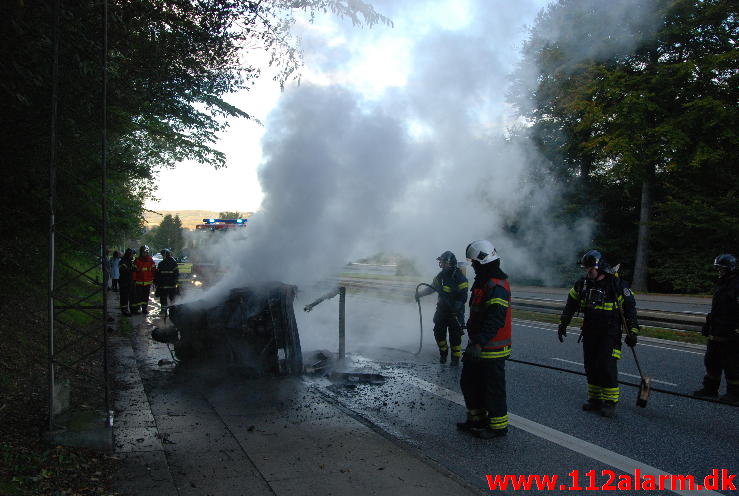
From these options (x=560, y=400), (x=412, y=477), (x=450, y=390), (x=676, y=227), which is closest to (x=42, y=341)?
(x=450, y=390)

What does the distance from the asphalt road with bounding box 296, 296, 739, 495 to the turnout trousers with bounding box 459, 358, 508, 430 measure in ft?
0.70

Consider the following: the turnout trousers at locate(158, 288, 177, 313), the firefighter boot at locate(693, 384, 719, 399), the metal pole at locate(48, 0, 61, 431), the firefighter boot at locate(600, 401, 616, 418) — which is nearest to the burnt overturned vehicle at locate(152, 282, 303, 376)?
the metal pole at locate(48, 0, 61, 431)

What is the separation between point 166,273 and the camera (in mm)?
13406

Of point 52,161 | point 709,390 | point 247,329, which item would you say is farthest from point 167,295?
point 709,390

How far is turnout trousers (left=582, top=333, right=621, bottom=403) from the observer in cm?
555

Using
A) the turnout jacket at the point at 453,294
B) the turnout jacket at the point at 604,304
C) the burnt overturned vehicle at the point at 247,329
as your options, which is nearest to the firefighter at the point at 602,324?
the turnout jacket at the point at 604,304

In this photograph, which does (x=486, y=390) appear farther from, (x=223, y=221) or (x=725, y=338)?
(x=223, y=221)

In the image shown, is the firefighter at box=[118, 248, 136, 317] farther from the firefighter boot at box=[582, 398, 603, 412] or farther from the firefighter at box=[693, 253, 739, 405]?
the firefighter at box=[693, 253, 739, 405]

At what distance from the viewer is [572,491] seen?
3.79 meters

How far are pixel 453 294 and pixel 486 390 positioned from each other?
10.6 ft

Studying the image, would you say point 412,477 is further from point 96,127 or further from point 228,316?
point 96,127

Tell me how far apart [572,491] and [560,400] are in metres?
2.39

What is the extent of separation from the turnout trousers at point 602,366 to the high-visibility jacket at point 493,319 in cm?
128

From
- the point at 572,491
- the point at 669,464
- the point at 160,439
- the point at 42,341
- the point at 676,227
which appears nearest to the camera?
the point at 572,491
